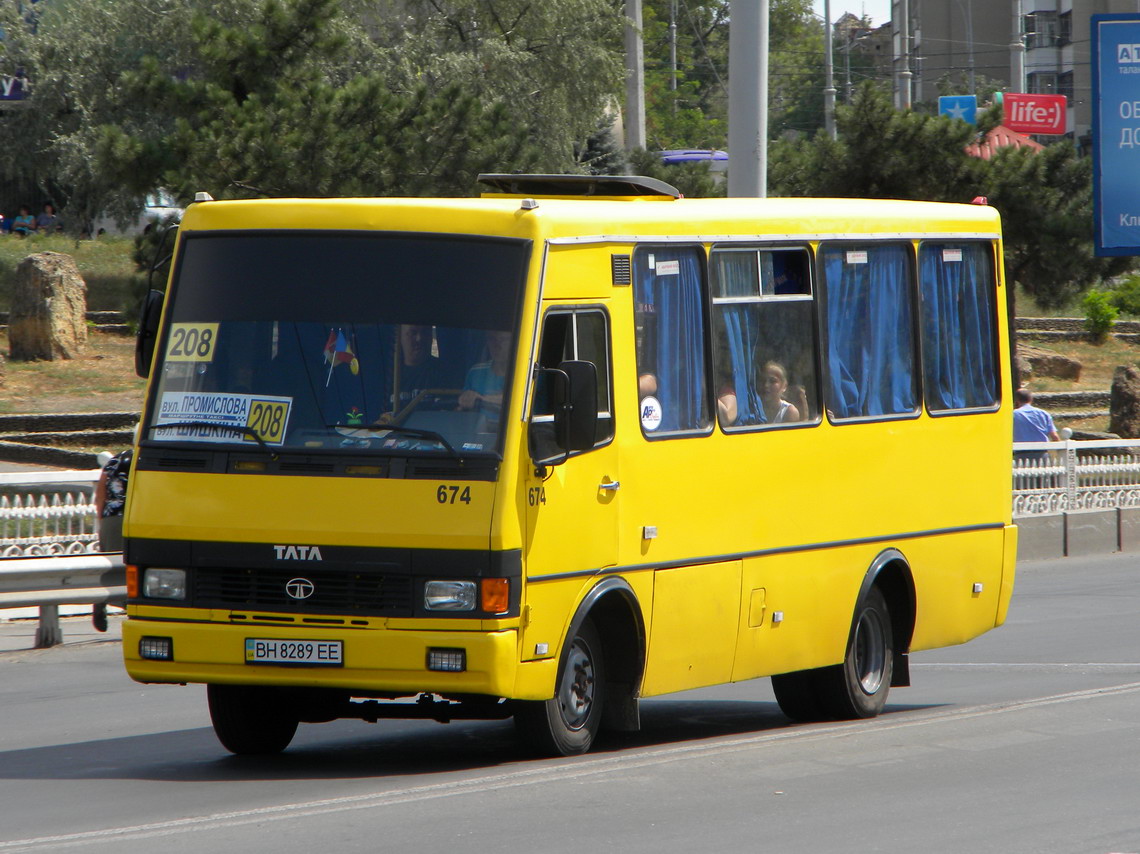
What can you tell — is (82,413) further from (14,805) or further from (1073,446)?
(14,805)

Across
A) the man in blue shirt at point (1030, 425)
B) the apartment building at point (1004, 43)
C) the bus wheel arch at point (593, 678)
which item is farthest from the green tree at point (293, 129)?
the apartment building at point (1004, 43)

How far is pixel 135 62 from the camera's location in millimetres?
38188

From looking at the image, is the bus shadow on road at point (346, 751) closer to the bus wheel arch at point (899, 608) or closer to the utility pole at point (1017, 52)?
the bus wheel arch at point (899, 608)

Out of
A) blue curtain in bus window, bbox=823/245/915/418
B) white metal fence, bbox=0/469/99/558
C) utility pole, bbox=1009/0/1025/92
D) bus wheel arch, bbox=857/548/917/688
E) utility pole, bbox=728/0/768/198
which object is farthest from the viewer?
utility pole, bbox=1009/0/1025/92

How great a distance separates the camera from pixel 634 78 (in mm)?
39781

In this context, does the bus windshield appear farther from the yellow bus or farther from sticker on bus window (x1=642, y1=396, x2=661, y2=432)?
sticker on bus window (x1=642, y1=396, x2=661, y2=432)

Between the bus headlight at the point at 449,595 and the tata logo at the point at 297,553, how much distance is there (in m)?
0.51

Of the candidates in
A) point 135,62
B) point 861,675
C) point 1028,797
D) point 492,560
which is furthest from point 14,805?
point 135,62

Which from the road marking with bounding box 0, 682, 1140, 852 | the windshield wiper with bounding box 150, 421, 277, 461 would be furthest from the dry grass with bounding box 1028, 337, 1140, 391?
the windshield wiper with bounding box 150, 421, 277, 461

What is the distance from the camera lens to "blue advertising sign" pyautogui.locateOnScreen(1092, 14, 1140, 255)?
87.8 feet

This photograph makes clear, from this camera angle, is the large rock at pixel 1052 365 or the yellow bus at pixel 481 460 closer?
the yellow bus at pixel 481 460

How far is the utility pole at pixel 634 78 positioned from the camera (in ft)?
128

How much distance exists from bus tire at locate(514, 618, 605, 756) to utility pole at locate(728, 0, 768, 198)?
8.72 metres

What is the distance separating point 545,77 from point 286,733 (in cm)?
3272
